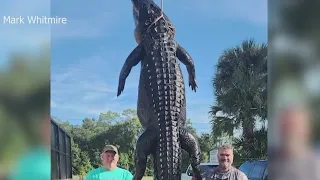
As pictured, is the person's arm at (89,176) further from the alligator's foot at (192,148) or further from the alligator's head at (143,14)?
the alligator's head at (143,14)

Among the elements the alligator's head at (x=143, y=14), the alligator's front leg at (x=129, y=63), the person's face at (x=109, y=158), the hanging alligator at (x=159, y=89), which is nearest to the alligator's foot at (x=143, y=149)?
the hanging alligator at (x=159, y=89)

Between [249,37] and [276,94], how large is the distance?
52cm

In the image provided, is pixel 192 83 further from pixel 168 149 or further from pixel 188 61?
pixel 168 149

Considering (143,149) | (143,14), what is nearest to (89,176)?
(143,149)

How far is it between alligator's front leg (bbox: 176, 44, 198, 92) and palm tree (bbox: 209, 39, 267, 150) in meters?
0.11

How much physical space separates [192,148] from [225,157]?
0.55 ft

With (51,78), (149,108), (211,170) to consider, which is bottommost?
(211,170)

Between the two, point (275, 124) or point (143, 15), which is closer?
point (275, 124)

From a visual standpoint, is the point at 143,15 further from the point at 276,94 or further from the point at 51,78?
the point at 276,94

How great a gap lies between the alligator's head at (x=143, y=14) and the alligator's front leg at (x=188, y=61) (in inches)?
7.4

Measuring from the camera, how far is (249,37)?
6.77 feet

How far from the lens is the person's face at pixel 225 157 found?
1.97 metres

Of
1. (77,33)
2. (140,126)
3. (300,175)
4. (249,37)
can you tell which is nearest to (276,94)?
(300,175)

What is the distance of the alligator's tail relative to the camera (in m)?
1.96
